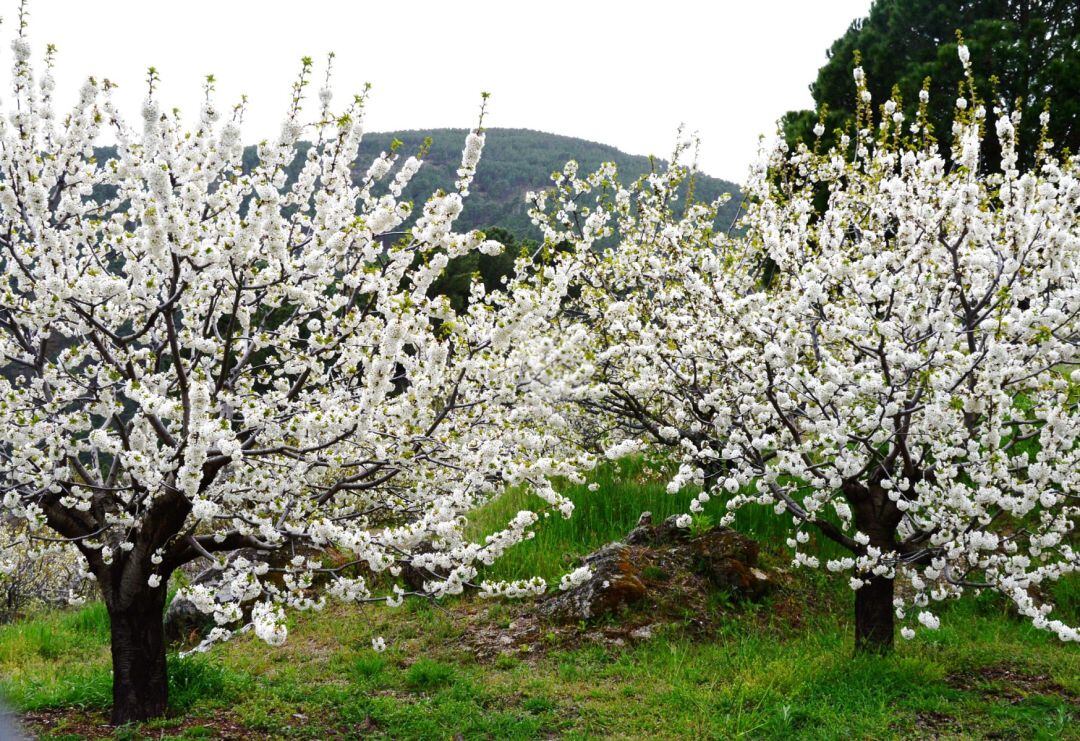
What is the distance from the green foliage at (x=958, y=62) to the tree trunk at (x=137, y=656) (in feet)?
49.9

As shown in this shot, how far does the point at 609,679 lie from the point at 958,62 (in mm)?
17650

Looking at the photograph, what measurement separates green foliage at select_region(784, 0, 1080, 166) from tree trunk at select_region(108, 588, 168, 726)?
1522 cm

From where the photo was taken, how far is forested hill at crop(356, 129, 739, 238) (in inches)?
2394

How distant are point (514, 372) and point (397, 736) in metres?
3.02

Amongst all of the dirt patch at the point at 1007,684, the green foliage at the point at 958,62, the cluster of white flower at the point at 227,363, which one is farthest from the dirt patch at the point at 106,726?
the green foliage at the point at 958,62

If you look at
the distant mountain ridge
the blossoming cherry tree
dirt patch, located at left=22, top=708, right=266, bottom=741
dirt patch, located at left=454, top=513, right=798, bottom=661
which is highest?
the distant mountain ridge

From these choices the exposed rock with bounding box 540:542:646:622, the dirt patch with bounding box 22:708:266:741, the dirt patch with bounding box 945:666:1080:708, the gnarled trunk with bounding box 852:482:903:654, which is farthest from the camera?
the exposed rock with bounding box 540:542:646:622

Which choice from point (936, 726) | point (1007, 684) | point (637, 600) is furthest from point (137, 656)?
point (1007, 684)

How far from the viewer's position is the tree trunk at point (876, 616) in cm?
675

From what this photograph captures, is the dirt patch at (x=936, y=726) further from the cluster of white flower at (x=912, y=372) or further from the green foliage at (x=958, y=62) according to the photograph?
the green foliage at (x=958, y=62)

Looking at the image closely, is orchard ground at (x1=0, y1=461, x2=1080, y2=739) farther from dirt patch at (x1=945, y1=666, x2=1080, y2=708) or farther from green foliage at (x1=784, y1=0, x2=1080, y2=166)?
green foliage at (x1=784, y1=0, x2=1080, y2=166)

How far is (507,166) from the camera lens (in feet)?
253

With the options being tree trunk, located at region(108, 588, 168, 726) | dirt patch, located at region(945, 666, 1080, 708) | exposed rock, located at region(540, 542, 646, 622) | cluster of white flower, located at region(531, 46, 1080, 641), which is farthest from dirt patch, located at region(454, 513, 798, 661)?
tree trunk, located at region(108, 588, 168, 726)

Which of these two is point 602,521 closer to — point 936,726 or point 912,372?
point 936,726
